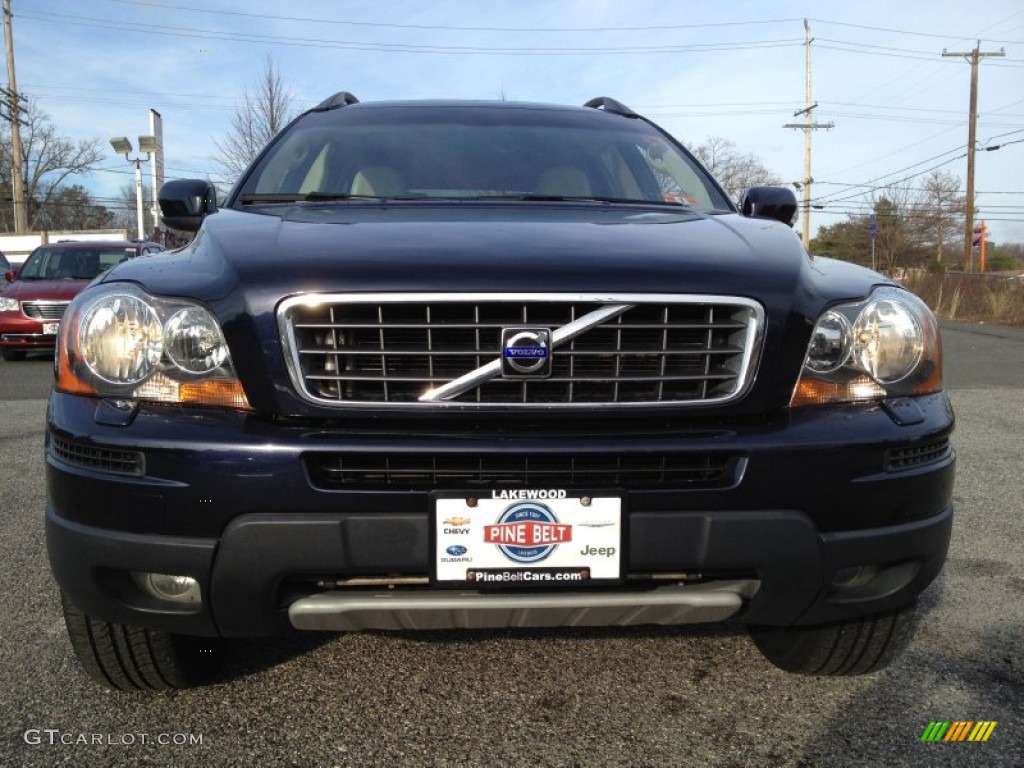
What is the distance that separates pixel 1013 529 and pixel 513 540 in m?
3.04

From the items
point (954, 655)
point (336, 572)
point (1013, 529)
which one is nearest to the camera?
point (336, 572)

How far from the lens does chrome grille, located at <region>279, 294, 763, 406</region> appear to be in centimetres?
183

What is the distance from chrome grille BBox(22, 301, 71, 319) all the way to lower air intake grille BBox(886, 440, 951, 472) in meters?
10.8

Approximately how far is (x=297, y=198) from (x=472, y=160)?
0.64 meters

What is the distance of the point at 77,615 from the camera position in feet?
6.82

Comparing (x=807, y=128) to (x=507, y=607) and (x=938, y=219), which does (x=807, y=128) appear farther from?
(x=507, y=607)

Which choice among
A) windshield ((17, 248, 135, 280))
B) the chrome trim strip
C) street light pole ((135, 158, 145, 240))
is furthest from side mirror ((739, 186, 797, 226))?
street light pole ((135, 158, 145, 240))

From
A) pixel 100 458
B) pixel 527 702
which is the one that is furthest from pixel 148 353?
pixel 527 702

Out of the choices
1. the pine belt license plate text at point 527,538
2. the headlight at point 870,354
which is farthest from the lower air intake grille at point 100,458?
the headlight at point 870,354

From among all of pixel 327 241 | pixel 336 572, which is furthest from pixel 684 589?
pixel 327 241

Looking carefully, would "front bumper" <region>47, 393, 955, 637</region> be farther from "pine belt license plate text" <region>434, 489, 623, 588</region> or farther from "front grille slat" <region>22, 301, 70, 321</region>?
"front grille slat" <region>22, 301, 70, 321</region>

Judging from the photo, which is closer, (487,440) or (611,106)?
(487,440)

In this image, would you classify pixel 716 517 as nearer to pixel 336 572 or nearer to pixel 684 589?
pixel 684 589

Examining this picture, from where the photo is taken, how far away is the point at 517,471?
5.83 ft
